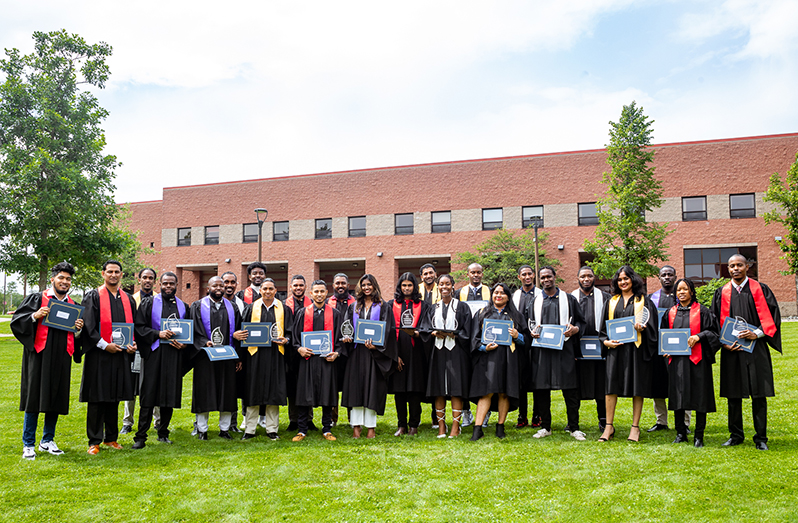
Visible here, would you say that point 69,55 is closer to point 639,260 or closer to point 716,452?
point 639,260

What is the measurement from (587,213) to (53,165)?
24855 mm

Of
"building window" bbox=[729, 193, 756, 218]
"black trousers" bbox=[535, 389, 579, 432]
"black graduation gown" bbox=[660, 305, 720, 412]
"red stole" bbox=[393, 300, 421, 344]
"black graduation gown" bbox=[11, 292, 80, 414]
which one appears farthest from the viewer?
"building window" bbox=[729, 193, 756, 218]

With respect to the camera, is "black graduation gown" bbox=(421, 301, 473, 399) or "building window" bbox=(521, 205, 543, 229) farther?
"building window" bbox=(521, 205, 543, 229)

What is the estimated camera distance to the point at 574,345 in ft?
24.0

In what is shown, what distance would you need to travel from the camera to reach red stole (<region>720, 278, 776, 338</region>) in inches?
247

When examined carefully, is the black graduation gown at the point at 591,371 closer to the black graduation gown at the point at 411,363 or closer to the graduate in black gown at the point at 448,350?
the graduate in black gown at the point at 448,350

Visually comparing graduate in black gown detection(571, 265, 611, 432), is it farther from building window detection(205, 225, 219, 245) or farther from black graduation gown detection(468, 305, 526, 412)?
building window detection(205, 225, 219, 245)

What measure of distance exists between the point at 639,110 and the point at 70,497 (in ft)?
77.2

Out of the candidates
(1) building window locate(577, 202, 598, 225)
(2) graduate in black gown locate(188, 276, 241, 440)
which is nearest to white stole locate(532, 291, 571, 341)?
(2) graduate in black gown locate(188, 276, 241, 440)

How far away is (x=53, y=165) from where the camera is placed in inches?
884

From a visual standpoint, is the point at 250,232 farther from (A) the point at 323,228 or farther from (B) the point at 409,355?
(B) the point at 409,355

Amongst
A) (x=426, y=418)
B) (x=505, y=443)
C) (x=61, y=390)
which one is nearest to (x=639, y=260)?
(x=426, y=418)

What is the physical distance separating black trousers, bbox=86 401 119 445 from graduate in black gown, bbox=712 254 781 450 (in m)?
7.16

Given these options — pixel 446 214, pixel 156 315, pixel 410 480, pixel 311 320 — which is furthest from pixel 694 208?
pixel 156 315
